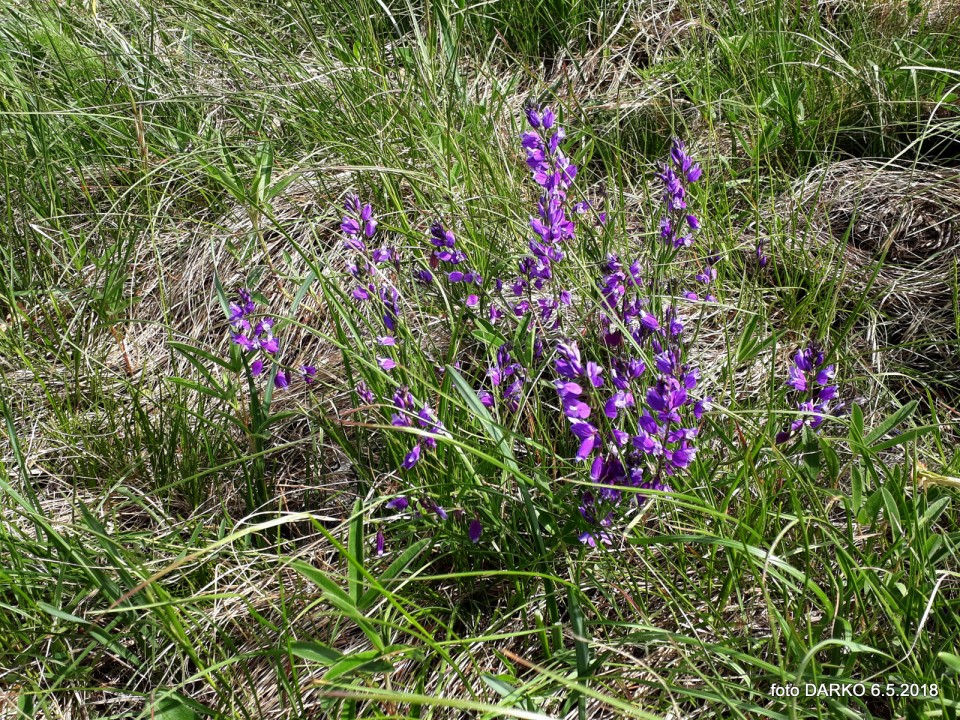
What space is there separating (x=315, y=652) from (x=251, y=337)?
0.88 m

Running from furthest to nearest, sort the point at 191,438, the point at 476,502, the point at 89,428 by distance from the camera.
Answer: the point at 89,428, the point at 191,438, the point at 476,502

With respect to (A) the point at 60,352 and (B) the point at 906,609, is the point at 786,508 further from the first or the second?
(A) the point at 60,352

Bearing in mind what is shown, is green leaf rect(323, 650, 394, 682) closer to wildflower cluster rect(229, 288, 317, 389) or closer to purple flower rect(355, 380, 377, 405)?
purple flower rect(355, 380, 377, 405)

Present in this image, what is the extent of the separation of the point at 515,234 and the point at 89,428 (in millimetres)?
1234

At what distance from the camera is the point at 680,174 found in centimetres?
192

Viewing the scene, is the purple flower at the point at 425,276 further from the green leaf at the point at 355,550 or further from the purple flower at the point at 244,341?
the green leaf at the point at 355,550

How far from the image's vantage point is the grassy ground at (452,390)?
4.24 ft

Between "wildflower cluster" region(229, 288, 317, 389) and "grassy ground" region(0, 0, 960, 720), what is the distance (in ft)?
0.23

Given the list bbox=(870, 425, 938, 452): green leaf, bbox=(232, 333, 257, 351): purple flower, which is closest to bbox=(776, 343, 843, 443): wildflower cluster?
bbox=(870, 425, 938, 452): green leaf

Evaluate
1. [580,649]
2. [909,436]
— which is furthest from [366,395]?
[909,436]

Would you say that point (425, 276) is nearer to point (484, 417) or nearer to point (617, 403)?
point (484, 417)

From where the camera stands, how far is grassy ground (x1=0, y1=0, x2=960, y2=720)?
129 centimetres

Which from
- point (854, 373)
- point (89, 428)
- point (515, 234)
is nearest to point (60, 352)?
point (89, 428)

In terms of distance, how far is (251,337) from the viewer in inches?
72.8
